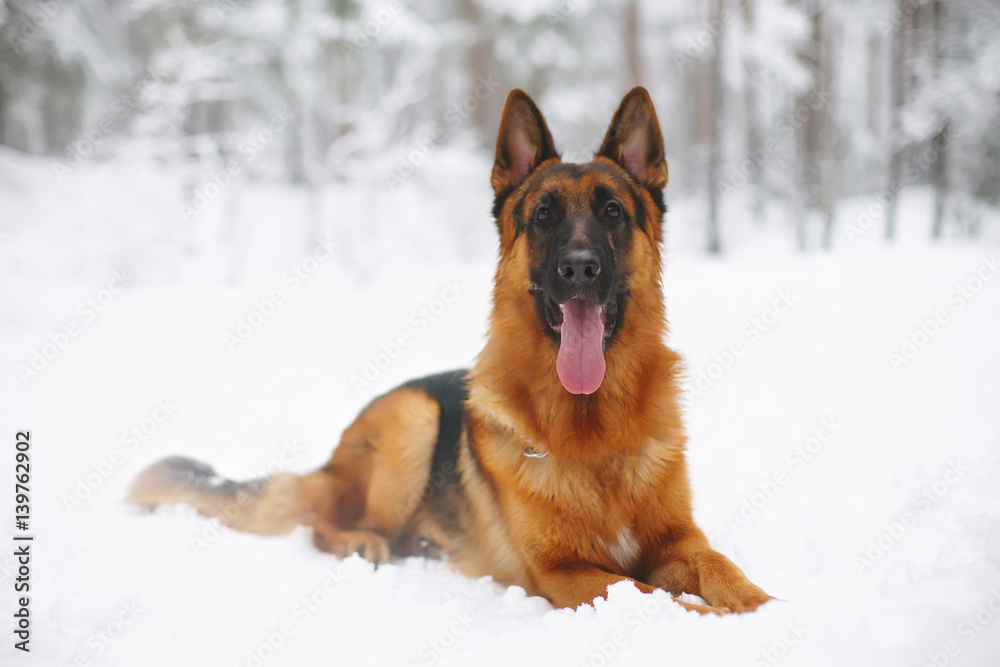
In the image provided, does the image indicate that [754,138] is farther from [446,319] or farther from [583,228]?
[583,228]

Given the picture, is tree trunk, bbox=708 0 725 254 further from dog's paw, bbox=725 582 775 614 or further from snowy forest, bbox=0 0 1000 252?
dog's paw, bbox=725 582 775 614

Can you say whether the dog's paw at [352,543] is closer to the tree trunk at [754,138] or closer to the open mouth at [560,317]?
the open mouth at [560,317]

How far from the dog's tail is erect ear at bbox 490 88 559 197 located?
2.25 meters

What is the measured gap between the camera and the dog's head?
2781 millimetres

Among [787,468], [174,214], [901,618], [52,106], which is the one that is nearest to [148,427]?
[787,468]

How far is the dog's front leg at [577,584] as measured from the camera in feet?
8.14

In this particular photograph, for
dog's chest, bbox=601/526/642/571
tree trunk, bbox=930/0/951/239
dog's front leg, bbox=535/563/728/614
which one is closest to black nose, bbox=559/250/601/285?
dog's chest, bbox=601/526/642/571

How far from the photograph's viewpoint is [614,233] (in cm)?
302

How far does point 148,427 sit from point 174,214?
904cm

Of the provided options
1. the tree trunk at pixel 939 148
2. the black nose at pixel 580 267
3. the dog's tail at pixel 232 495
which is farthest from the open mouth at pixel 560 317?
the tree trunk at pixel 939 148

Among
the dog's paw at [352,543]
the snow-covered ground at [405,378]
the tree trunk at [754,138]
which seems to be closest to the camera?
the snow-covered ground at [405,378]

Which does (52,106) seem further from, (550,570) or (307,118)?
(550,570)

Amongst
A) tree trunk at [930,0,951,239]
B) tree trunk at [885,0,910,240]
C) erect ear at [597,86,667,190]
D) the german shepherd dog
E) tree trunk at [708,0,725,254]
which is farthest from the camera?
tree trunk at [708,0,725,254]

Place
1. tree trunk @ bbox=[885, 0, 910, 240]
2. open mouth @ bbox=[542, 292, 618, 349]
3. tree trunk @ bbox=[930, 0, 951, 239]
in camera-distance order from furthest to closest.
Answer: tree trunk @ bbox=[885, 0, 910, 240] → tree trunk @ bbox=[930, 0, 951, 239] → open mouth @ bbox=[542, 292, 618, 349]
